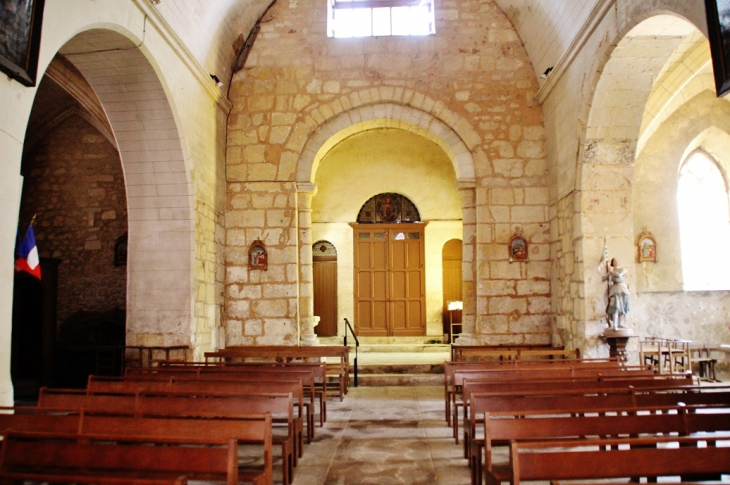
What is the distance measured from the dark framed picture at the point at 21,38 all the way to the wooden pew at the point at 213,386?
2401mm

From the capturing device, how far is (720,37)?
4.02 m

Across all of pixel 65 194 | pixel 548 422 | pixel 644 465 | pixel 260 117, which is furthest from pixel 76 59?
pixel 644 465

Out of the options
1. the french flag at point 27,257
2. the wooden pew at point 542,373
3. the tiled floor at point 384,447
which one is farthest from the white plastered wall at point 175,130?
the wooden pew at point 542,373

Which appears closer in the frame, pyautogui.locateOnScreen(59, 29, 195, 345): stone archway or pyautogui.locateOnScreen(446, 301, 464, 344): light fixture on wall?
pyautogui.locateOnScreen(59, 29, 195, 345): stone archway

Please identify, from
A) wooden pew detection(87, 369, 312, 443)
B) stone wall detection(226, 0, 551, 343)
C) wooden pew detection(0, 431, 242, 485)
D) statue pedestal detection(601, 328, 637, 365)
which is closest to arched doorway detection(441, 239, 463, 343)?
stone wall detection(226, 0, 551, 343)

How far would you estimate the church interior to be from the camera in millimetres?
7059

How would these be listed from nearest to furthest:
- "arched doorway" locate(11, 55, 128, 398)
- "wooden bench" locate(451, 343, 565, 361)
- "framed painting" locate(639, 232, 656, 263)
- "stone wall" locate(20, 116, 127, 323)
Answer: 1. "wooden bench" locate(451, 343, 565, 361)
2. "arched doorway" locate(11, 55, 128, 398)
3. "stone wall" locate(20, 116, 127, 323)
4. "framed painting" locate(639, 232, 656, 263)

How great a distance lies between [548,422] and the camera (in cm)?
330

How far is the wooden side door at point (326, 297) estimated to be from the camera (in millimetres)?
12734

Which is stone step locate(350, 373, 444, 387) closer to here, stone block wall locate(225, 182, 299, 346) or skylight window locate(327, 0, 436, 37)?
stone block wall locate(225, 182, 299, 346)

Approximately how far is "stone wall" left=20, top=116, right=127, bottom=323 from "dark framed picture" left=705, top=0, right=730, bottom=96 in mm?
8477

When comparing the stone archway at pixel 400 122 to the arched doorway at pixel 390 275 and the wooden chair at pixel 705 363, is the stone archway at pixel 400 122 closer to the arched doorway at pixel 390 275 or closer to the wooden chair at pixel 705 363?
the arched doorway at pixel 390 275

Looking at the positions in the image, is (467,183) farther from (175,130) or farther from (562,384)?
(562,384)

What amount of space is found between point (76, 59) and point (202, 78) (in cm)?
192
